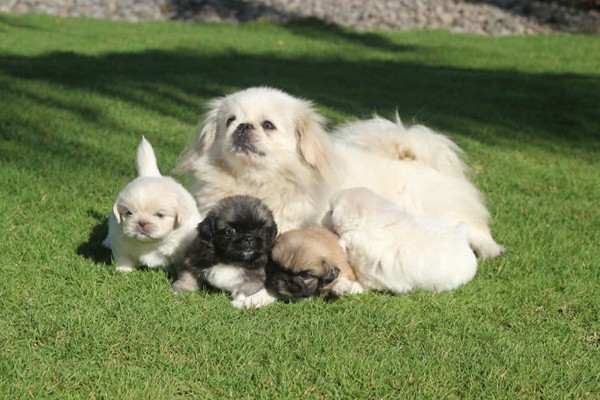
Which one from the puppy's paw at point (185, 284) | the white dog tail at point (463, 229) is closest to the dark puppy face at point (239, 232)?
the puppy's paw at point (185, 284)

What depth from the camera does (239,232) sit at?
429 cm

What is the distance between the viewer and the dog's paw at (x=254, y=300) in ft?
13.9

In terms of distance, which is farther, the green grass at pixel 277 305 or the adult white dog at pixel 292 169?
the adult white dog at pixel 292 169

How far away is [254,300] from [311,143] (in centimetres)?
126

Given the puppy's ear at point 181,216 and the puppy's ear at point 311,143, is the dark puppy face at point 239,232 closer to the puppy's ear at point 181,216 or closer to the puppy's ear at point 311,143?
the puppy's ear at point 181,216

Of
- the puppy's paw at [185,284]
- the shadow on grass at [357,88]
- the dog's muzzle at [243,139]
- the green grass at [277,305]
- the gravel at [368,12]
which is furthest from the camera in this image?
the gravel at [368,12]

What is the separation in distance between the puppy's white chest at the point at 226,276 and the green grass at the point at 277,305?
0.31 ft

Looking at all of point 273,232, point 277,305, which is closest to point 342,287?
point 277,305

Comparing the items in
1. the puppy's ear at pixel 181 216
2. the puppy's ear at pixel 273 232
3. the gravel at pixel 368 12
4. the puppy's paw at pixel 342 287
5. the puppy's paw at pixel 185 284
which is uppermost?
the puppy's ear at pixel 273 232

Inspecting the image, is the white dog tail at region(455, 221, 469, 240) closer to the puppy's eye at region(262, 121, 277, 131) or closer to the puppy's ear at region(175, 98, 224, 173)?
the puppy's eye at region(262, 121, 277, 131)

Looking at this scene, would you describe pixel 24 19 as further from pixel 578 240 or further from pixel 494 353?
pixel 494 353

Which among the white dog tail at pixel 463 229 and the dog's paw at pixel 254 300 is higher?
the white dog tail at pixel 463 229

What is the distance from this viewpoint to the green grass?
3504mm

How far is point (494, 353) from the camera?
3812 millimetres
